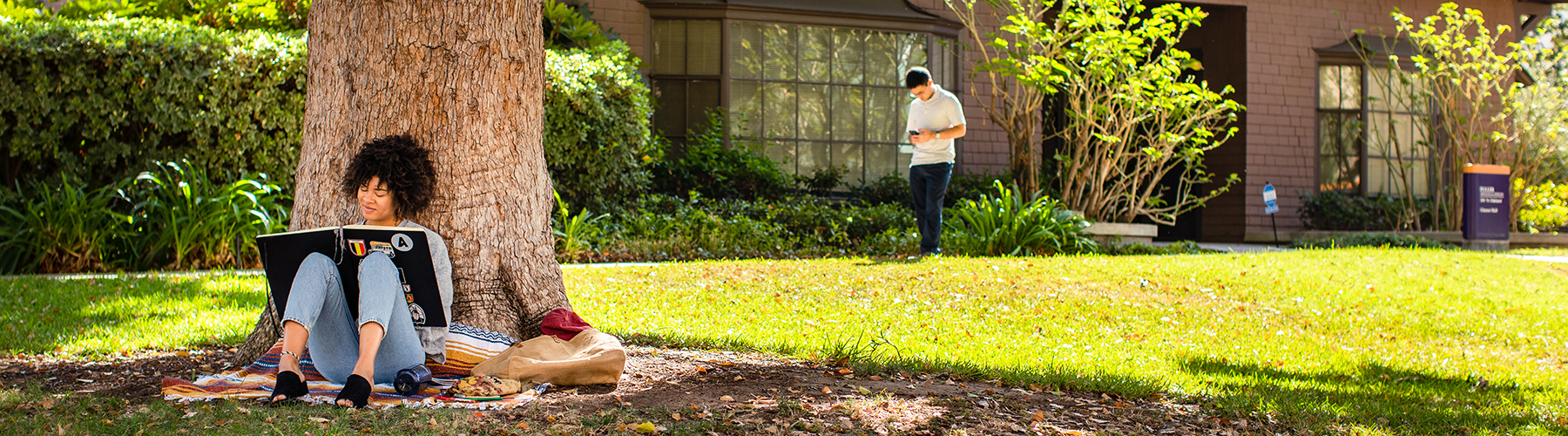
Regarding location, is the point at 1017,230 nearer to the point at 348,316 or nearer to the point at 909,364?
the point at 909,364

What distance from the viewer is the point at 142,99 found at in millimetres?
7160

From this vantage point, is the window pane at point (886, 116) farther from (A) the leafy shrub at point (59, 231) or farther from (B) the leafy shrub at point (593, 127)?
(A) the leafy shrub at point (59, 231)

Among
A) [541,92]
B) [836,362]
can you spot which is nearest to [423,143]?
[541,92]

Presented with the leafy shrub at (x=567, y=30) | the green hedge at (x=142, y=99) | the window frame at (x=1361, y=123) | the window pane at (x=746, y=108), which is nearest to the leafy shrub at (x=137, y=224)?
the green hedge at (x=142, y=99)

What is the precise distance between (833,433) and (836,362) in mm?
1180

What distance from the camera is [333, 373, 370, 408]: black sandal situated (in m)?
3.07

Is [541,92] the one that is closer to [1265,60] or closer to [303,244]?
[303,244]

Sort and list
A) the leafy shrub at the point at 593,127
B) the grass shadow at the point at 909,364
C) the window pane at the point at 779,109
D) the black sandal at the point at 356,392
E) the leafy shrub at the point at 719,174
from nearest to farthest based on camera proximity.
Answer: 1. the black sandal at the point at 356,392
2. the grass shadow at the point at 909,364
3. the leafy shrub at the point at 593,127
4. the leafy shrub at the point at 719,174
5. the window pane at the point at 779,109

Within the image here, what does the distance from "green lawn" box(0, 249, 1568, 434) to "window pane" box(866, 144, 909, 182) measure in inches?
145

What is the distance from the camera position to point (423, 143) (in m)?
3.78

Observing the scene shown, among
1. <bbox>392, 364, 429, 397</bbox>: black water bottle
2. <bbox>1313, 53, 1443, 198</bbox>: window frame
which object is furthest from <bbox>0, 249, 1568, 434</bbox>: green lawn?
<bbox>1313, 53, 1443, 198</bbox>: window frame

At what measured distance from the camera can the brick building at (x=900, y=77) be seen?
1124 cm

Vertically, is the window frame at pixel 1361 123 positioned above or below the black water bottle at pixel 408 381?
above

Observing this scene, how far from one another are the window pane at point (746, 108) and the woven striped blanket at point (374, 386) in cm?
756
